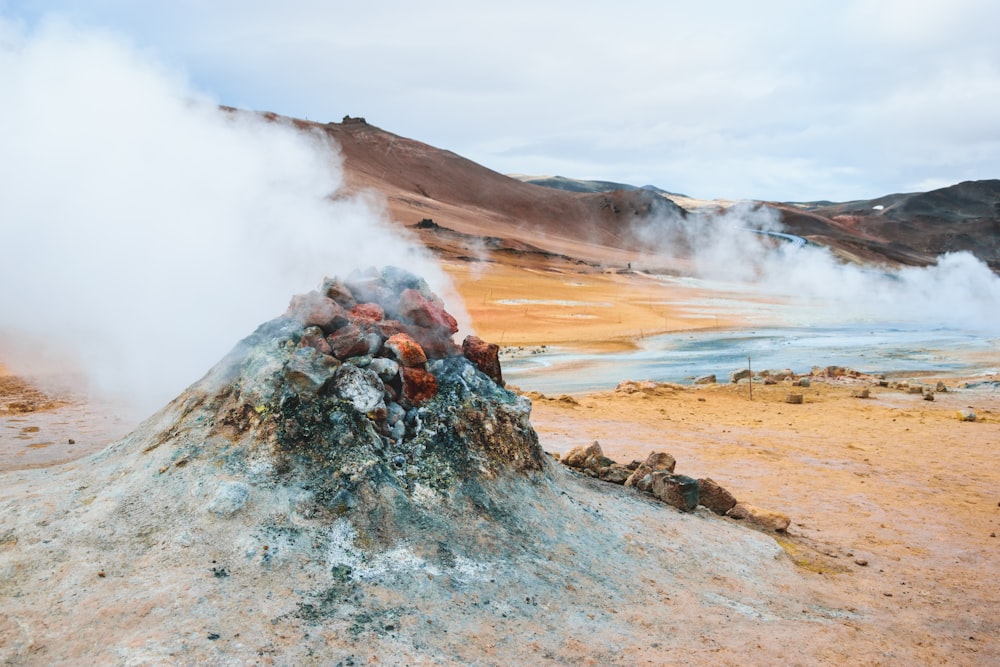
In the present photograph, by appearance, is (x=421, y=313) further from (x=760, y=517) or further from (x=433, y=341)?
(x=760, y=517)

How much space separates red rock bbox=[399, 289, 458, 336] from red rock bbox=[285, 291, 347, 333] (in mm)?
591

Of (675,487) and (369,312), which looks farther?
(675,487)

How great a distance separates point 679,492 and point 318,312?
303cm

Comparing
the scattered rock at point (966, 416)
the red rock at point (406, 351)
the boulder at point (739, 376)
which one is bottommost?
the boulder at point (739, 376)

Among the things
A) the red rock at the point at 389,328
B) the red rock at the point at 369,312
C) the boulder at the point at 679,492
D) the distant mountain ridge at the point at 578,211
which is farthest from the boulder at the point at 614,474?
the distant mountain ridge at the point at 578,211

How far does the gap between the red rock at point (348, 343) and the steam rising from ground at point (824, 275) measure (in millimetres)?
25653

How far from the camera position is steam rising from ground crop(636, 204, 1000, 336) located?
33656mm

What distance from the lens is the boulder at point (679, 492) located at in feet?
19.0

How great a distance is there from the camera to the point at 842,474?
8.02 metres

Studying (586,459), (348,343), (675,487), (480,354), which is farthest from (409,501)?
(586,459)

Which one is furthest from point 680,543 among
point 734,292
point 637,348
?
point 734,292

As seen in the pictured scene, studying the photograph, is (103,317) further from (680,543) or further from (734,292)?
(734,292)

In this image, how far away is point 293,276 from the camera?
448 inches

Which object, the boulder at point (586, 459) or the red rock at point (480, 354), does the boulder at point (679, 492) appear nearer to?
the boulder at point (586, 459)
